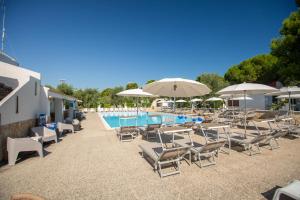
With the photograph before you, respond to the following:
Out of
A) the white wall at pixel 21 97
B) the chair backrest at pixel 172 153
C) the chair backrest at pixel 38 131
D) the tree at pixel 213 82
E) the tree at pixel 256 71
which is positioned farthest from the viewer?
the tree at pixel 256 71

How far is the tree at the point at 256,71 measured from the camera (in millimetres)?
30422

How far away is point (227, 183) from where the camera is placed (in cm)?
361

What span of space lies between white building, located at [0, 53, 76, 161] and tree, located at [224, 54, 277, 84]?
34.1m

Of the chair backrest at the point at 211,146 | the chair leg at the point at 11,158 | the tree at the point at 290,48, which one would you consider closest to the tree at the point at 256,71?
the tree at the point at 290,48

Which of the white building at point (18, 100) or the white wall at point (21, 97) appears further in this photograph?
the white wall at point (21, 97)

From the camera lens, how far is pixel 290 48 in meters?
17.3

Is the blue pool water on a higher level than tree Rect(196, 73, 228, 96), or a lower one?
lower

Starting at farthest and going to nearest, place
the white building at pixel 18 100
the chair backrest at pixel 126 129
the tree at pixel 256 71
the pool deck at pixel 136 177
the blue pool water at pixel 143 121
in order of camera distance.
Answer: the tree at pixel 256 71 → the blue pool water at pixel 143 121 → the chair backrest at pixel 126 129 → the white building at pixel 18 100 → the pool deck at pixel 136 177

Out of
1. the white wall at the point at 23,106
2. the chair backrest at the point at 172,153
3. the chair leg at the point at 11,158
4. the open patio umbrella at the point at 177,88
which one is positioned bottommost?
the chair leg at the point at 11,158

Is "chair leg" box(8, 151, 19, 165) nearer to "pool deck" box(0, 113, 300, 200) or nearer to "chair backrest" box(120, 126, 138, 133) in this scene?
"pool deck" box(0, 113, 300, 200)

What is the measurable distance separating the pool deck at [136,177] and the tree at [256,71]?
1207 inches

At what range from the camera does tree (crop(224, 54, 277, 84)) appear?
3042 centimetres

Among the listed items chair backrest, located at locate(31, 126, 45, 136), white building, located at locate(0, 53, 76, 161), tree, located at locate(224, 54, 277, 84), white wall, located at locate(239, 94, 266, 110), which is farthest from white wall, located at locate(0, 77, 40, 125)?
tree, located at locate(224, 54, 277, 84)

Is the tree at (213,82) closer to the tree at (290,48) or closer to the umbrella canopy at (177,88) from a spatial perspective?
the tree at (290,48)
